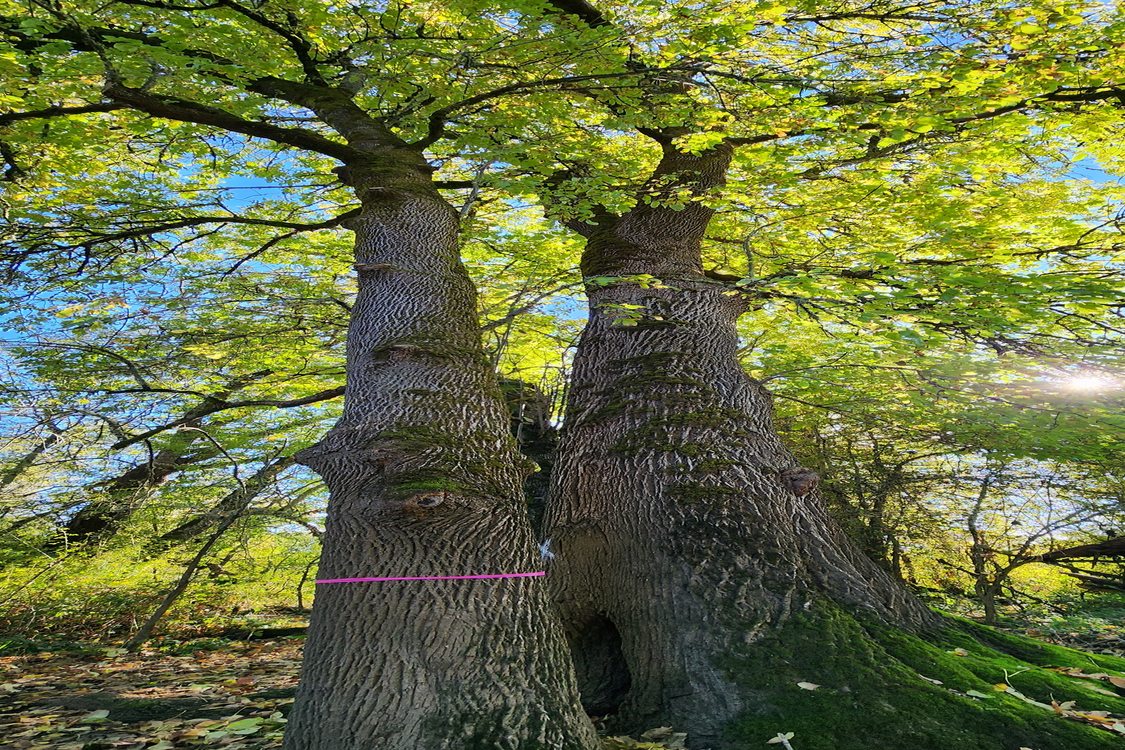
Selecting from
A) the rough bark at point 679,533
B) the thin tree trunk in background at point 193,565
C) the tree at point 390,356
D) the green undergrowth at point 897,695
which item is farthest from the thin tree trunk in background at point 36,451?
the green undergrowth at point 897,695

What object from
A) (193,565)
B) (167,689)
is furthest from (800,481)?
(193,565)

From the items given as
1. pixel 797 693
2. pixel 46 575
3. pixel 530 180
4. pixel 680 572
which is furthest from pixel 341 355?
pixel 797 693

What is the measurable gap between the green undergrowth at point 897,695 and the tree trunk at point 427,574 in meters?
0.86

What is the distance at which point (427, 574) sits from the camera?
7.92ft

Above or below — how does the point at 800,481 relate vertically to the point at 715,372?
below

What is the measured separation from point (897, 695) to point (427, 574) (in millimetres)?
2004

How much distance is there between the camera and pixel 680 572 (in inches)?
121

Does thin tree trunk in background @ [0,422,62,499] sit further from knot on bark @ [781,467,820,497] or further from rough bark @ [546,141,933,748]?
knot on bark @ [781,467,820,497]

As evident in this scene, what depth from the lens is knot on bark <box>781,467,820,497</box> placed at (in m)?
3.48

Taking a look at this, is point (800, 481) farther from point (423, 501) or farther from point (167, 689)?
point (167, 689)

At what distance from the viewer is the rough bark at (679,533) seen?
2834mm

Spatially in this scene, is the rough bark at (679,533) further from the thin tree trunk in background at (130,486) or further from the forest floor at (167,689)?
the thin tree trunk in background at (130,486)

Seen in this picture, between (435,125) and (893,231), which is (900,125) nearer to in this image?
(893,231)

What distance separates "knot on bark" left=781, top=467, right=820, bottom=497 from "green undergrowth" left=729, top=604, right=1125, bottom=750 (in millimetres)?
754
